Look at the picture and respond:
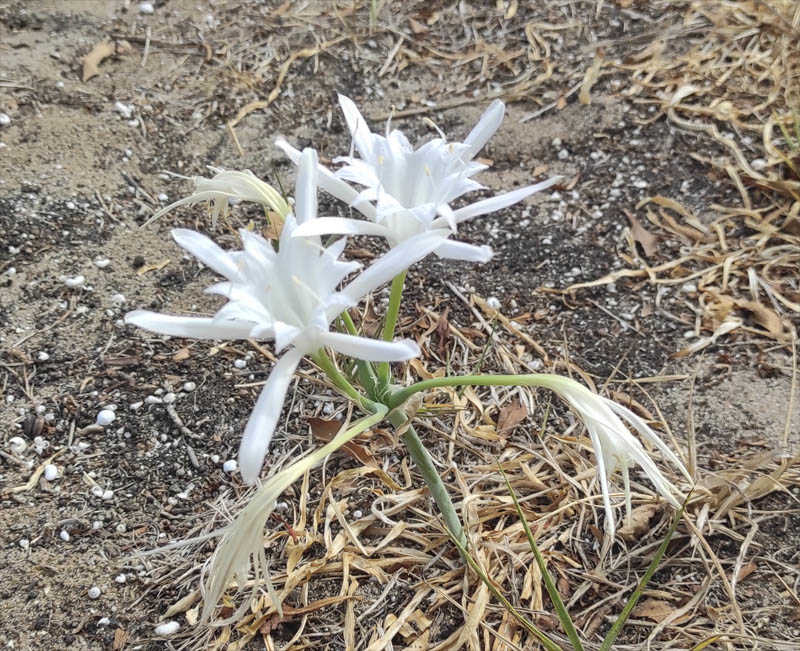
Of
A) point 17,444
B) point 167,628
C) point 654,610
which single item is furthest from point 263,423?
point 17,444

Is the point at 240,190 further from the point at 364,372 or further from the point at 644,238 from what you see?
the point at 644,238

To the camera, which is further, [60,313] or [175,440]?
[60,313]

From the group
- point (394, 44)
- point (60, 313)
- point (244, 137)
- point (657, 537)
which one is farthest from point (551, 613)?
point (394, 44)

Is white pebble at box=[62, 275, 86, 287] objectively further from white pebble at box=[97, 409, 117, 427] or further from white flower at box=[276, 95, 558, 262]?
white flower at box=[276, 95, 558, 262]

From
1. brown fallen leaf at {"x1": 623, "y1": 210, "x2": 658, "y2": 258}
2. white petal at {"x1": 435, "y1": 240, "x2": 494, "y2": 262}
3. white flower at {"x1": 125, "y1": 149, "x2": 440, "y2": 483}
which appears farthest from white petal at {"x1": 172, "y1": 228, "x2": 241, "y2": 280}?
brown fallen leaf at {"x1": 623, "y1": 210, "x2": 658, "y2": 258}

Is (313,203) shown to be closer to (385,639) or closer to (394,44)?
(385,639)

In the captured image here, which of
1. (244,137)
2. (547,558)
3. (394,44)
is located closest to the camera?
(547,558)
